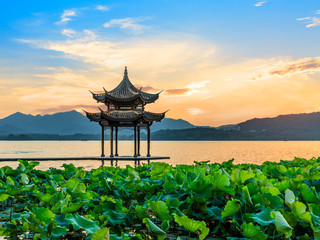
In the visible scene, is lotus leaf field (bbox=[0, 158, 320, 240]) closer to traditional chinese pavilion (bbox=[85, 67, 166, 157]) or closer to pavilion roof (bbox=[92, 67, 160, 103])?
traditional chinese pavilion (bbox=[85, 67, 166, 157])

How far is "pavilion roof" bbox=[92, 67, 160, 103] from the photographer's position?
2422 cm

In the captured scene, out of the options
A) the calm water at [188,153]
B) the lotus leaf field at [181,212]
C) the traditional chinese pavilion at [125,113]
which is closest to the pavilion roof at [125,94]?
the traditional chinese pavilion at [125,113]

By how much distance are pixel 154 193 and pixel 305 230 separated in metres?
1.63

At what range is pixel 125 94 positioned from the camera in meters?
25.2

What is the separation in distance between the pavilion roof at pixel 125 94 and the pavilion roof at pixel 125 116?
1.15 metres

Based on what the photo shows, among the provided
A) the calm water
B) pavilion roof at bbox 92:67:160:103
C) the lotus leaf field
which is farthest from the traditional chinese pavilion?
the lotus leaf field

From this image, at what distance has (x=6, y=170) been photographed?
15.1 ft

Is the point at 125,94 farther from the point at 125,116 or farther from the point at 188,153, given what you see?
the point at 188,153

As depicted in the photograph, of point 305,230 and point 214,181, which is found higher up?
Answer: point 214,181

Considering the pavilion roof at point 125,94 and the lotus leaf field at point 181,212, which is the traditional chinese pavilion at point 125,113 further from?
the lotus leaf field at point 181,212

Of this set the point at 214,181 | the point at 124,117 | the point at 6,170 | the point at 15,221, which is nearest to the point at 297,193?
the point at 214,181

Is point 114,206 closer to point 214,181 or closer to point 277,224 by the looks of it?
point 214,181

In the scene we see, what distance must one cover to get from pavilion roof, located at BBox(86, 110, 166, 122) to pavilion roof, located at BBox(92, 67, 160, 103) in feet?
3.79

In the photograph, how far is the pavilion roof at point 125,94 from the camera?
24.2 metres
